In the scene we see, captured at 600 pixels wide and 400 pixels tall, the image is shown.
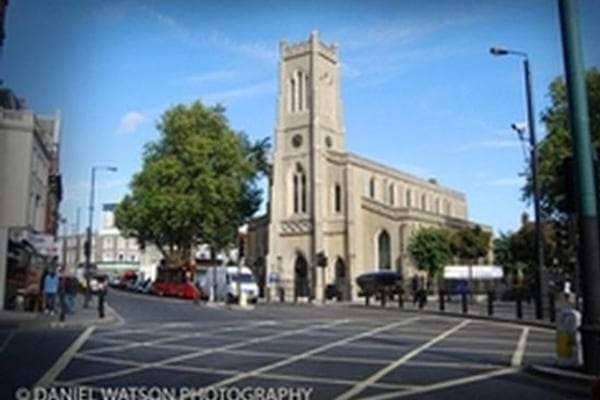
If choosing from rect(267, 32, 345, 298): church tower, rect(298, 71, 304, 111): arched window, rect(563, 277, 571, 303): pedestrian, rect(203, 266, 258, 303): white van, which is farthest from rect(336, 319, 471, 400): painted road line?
rect(298, 71, 304, 111): arched window

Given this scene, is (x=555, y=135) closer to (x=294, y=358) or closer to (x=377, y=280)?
(x=377, y=280)

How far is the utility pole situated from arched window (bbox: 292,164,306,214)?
52.3 metres

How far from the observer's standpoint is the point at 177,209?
51125mm

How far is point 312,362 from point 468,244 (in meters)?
50.2

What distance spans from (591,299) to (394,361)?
3487 millimetres

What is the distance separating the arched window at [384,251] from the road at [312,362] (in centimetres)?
4078

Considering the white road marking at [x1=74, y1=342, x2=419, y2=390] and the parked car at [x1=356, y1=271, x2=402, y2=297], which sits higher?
the parked car at [x1=356, y1=271, x2=402, y2=297]

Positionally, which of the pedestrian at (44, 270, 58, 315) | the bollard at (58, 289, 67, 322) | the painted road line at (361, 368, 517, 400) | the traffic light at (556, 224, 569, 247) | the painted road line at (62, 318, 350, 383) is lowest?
the painted road line at (361, 368, 517, 400)

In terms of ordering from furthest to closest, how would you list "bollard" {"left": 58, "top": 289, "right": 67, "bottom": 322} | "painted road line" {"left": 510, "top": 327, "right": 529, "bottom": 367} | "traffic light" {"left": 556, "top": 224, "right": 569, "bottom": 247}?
"bollard" {"left": 58, "top": 289, "right": 67, "bottom": 322}, "traffic light" {"left": 556, "top": 224, "right": 569, "bottom": 247}, "painted road line" {"left": 510, "top": 327, "right": 529, "bottom": 367}

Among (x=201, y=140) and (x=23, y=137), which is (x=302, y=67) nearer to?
(x=201, y=140)

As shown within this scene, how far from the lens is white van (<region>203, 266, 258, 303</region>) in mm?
41156

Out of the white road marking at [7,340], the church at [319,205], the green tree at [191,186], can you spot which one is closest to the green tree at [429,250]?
the church at [319,205]

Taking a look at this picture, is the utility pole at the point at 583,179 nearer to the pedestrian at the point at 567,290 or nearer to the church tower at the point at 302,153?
the pedestrian at the point at 567,290

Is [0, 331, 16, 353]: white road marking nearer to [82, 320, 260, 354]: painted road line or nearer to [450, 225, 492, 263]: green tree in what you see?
[82, 320, 260, 354]: painted road line
